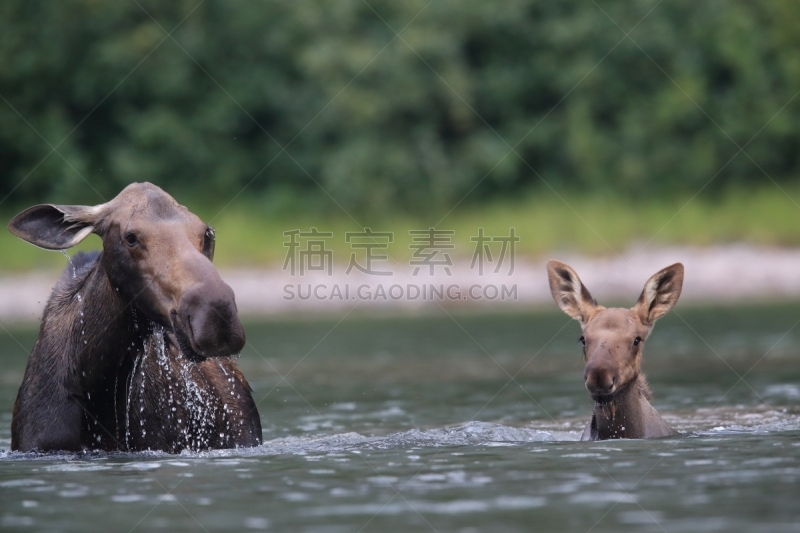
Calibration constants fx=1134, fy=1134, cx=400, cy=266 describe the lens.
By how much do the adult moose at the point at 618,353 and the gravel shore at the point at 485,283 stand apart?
67.8ft

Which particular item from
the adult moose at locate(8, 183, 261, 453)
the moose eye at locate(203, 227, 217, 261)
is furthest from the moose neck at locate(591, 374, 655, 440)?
the moose eye at locate(203, 227, 217, 261)

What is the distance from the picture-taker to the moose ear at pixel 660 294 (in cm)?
1012

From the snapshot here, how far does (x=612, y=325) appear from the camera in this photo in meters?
9.70

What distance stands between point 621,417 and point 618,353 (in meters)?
0.65

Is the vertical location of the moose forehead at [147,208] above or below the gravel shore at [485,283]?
below

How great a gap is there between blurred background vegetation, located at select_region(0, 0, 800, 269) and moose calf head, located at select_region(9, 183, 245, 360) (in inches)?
1114

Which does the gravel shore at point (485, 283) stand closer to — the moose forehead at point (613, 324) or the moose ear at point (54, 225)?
the moose forehead at point (613, 324)

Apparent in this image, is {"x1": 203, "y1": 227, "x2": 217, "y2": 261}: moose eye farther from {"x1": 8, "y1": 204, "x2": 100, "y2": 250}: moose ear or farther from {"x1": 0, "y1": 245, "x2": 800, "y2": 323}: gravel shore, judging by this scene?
{"x1": 0, "y1": 245, "x2": 800, "y2": 323}: gravel shore

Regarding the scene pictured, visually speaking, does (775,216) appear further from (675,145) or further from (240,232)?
(240,232)

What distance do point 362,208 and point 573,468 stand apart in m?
31.5

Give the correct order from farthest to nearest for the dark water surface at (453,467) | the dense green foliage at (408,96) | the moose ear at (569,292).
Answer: the dense green foliage at (408,96) < the moose ear at (569,292) < the dark water surface at (453,467)

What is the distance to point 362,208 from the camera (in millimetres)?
39375

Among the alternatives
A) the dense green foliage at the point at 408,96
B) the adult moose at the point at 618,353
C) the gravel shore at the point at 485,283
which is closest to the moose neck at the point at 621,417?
the adult moose at the point at 618,353

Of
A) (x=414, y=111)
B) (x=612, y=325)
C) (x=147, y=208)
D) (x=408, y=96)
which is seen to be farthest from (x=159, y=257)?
(x=414, y=111)
